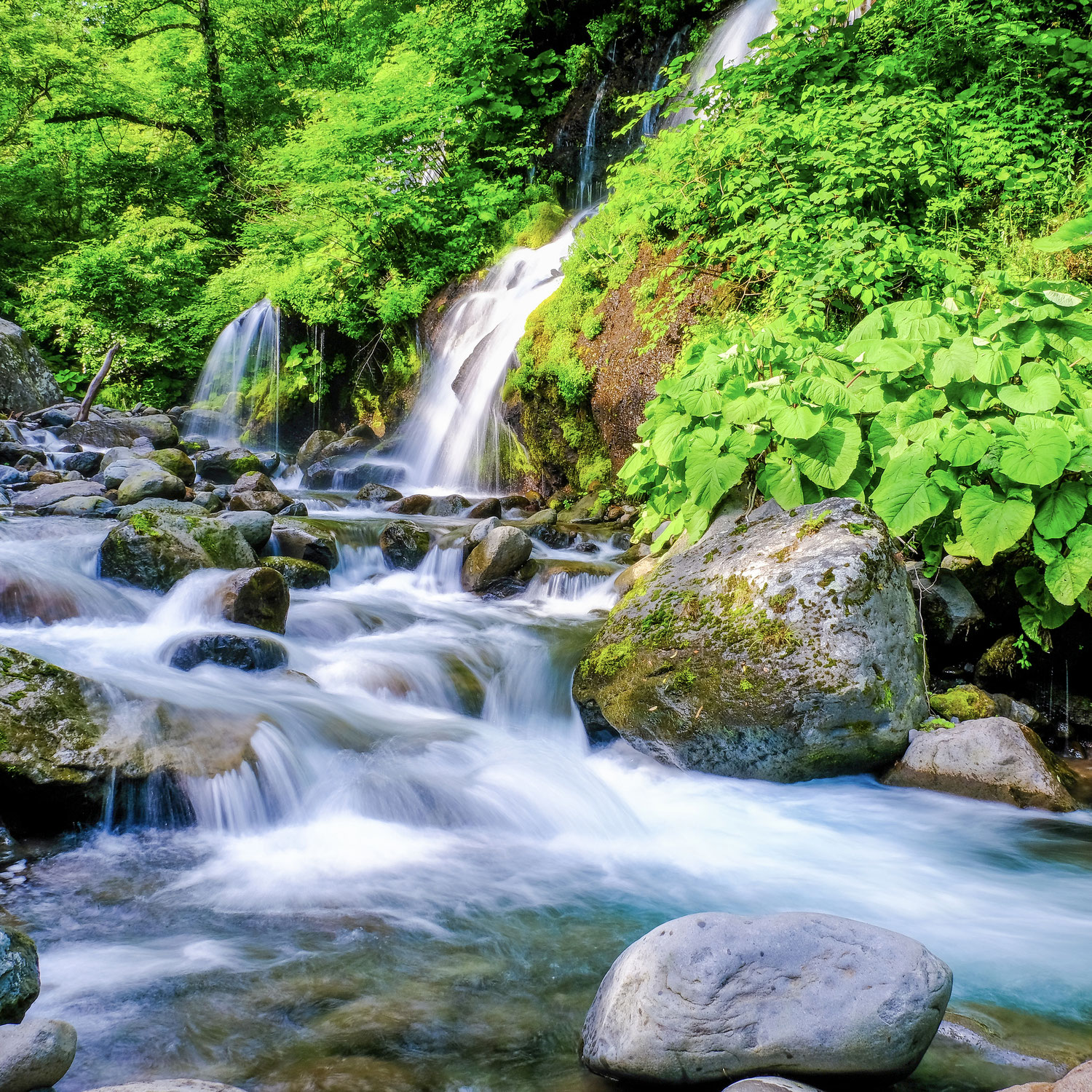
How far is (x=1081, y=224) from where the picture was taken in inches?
152

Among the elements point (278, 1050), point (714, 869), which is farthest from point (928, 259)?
point (278, 1050)

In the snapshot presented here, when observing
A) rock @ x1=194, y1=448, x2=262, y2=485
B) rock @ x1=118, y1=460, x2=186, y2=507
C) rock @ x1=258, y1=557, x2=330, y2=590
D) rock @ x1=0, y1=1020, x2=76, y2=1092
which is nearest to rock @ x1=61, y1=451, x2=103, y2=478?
rock @ x1=194, y1=448, x2=262, y2=485

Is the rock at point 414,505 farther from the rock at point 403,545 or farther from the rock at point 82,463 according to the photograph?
the rock at point 82,463

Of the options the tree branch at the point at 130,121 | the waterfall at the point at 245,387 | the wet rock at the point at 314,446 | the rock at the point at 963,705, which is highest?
the tree branch at the point at 130,121

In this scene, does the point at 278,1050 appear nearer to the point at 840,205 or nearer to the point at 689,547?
the point at 689,547

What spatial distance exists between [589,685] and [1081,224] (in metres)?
3.38

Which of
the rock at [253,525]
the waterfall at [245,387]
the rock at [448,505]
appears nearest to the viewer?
the rock at [253,525]

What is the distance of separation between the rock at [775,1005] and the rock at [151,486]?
7.73 m

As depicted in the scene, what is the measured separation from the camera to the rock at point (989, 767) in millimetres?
3771

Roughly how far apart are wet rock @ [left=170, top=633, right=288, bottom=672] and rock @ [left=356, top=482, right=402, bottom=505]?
16.5ft

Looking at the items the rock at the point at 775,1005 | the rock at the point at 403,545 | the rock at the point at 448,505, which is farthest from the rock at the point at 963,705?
the rock at the point at 448,505

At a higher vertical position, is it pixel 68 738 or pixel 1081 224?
pixel 1081 224

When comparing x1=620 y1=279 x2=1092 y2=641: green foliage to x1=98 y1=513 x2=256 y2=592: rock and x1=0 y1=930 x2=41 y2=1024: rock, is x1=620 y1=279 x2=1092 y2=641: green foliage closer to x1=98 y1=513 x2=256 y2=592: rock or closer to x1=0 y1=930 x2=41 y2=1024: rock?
x1=0 y1=930 x2=41 y2=1024: rock

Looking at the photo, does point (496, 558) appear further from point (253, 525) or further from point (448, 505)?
point (448, 505)
